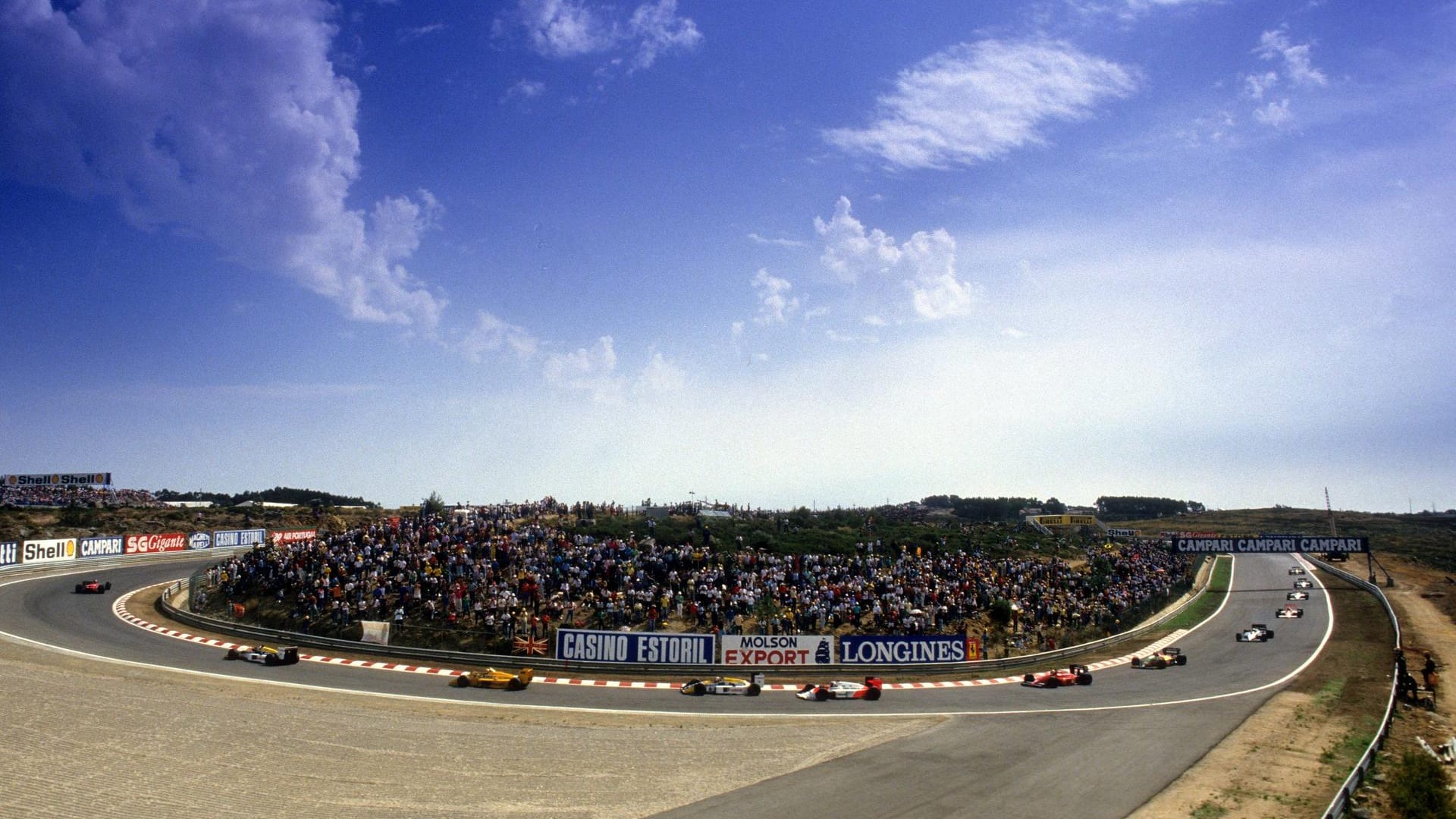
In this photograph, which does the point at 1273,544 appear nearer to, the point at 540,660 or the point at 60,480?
the point at 540,660

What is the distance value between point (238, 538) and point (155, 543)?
8.13m

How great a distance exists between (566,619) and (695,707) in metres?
9.95

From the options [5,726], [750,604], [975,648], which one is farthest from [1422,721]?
[5,726]

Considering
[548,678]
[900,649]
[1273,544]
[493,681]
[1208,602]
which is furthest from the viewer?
[1273,544]

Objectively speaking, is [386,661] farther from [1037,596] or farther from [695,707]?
[1037,596]

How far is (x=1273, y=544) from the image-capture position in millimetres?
82688

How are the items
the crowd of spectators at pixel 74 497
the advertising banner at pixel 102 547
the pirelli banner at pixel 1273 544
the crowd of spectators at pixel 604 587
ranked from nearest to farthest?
the crowd of spectators at pixel 604 587, the advertising banner at pixel 102 547, the pirelli banner at pixel 1273 544, the crowd of spectators at pixel 74 497

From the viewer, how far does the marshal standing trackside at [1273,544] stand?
77.6 meters

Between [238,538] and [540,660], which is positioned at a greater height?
[238,538]

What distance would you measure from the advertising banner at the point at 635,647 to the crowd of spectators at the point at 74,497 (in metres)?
79.6

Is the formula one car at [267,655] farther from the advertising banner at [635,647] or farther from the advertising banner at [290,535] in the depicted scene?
the advertising banner at [290,535]

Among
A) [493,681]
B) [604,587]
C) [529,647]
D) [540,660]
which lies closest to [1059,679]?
[604,587]

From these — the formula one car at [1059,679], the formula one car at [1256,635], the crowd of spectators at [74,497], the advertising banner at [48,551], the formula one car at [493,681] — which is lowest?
the formula one car at [1256,635]

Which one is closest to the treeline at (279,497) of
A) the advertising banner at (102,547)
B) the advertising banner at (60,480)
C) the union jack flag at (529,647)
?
the advertising banner at (60,480)
